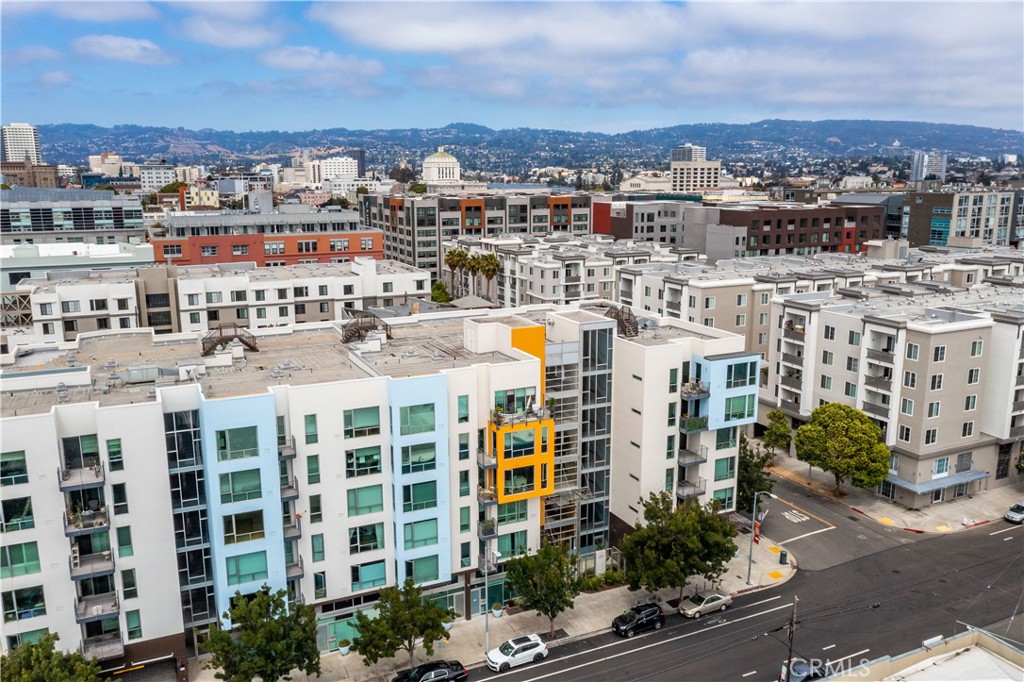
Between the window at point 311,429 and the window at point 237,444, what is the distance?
10.5 feet

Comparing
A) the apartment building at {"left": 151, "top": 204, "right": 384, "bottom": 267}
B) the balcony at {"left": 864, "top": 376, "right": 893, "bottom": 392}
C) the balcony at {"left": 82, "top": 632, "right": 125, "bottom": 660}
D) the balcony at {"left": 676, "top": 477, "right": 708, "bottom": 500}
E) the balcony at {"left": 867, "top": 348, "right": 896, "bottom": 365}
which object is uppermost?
the apartment building at {"left": 151, "top": 204, "right": 384, "bottom": 267}

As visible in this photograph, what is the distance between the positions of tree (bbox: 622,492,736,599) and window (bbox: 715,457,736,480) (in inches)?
254

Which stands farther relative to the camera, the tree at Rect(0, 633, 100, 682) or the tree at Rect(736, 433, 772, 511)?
the tree at Rect(736, 433, 772, 511)

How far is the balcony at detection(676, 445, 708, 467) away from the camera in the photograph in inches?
2170

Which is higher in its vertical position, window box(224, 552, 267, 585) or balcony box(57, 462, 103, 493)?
balcony box(57, 462, 103, 493)

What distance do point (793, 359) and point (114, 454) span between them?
203ft

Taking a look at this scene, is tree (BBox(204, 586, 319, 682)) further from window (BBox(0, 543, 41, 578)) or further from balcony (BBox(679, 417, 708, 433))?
balcony (BBox(679, 417, 708, 433))

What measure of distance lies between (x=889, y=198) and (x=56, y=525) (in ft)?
575

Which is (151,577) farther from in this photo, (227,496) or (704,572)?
(704,572)

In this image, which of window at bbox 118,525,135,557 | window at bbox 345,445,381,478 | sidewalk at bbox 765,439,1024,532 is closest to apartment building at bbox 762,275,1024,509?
sidewalk at bbox 765,439,1024,532

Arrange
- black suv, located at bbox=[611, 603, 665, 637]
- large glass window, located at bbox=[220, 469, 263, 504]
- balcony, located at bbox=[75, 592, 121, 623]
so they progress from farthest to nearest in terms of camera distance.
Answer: black suv, located at bbox=[611, 603, 665, 637] < large glass window, located at bbox=[220, 469, 263, 504] < balcony, located at bbox=[75, 592, 121, 623]

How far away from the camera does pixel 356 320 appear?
197ft

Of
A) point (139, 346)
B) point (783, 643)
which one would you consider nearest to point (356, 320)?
point (139, 346)

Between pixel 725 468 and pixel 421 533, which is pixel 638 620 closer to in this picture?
pixel 725 468
